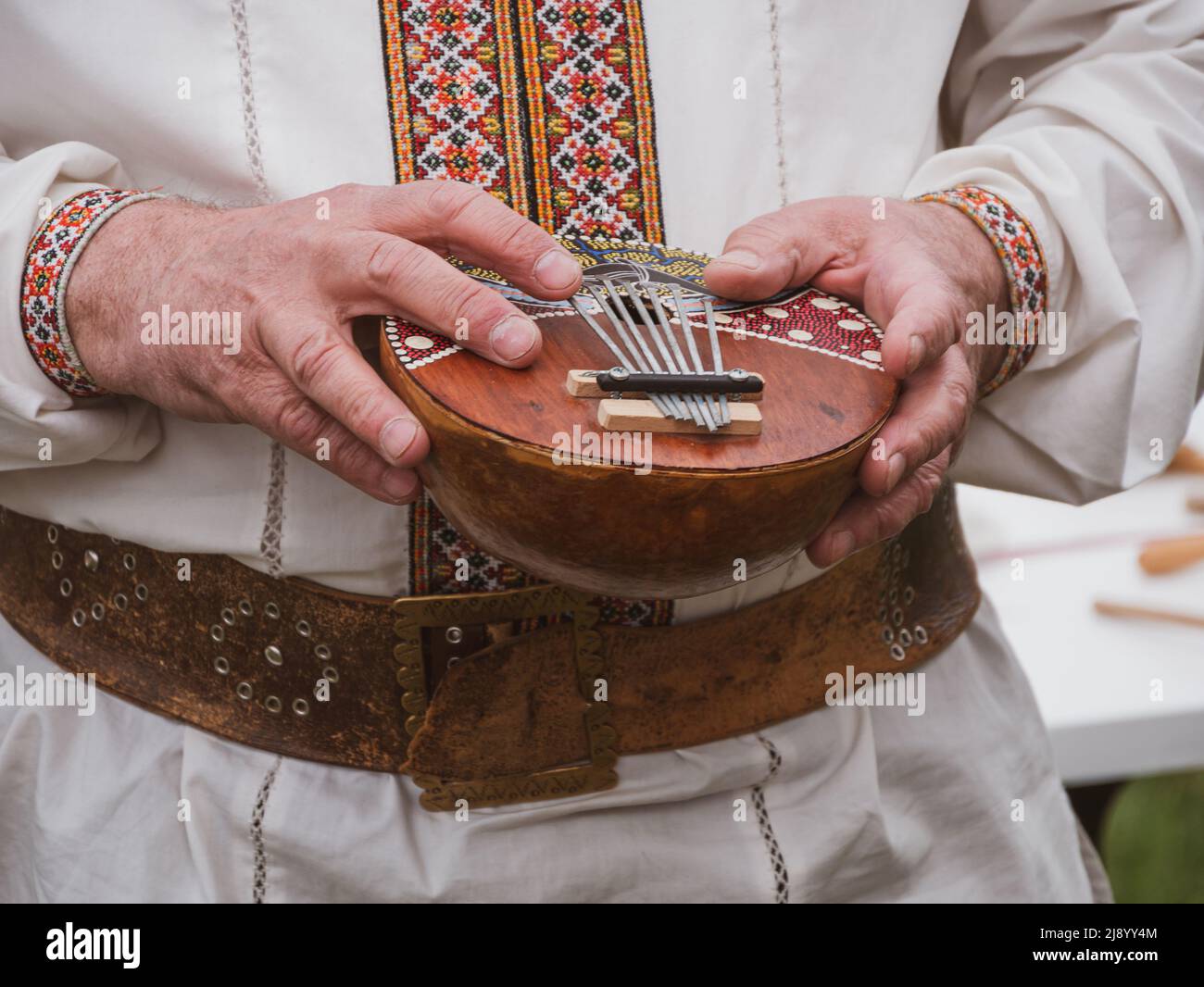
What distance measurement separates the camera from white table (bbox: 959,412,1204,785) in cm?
227

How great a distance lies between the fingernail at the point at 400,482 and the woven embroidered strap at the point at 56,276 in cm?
34

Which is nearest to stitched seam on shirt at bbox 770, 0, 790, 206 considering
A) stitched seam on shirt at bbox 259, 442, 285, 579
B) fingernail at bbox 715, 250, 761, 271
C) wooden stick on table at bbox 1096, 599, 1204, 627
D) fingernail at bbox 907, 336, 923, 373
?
fingernail at bbox 715, 250, 761, 271

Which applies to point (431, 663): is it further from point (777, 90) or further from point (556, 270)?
point (777, 90)

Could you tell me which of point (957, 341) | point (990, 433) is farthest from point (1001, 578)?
point (957, 341)

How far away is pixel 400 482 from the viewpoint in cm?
99

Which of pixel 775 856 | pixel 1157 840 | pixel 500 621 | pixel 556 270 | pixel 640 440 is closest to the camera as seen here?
pixel 640 440

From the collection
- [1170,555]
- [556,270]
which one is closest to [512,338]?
[556,270]

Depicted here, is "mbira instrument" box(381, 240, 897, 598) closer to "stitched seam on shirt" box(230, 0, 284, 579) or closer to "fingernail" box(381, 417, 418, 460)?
"fingernail" box(381, 417, 418, 460)

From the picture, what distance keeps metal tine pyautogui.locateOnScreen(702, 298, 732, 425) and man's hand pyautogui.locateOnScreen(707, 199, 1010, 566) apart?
20 mm

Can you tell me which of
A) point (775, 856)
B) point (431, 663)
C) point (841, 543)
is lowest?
point (775, 856)

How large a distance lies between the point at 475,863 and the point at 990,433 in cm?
79

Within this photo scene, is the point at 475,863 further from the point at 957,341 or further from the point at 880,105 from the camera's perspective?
the point at 880,105

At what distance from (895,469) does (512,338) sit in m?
0.34

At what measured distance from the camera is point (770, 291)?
108 cm
